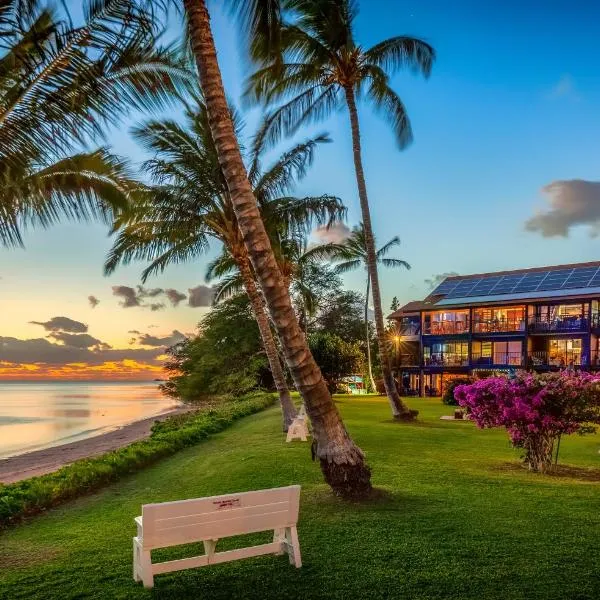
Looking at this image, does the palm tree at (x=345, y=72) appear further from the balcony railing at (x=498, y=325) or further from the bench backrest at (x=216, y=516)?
the balcony railing at (x=498, y=325)

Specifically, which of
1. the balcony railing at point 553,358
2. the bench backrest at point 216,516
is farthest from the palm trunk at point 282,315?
the balcony railing at point 553,358

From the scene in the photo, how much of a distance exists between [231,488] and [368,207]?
11285 mm

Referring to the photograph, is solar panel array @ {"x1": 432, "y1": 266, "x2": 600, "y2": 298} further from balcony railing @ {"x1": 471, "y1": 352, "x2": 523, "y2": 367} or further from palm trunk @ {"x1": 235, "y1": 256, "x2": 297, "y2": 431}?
palm trunk @ {"x1": 235, "y1": 256, "x2": 297, "y2": 431}

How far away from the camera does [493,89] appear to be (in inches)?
570

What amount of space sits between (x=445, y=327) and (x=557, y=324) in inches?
291

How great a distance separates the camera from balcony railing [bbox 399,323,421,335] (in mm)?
45469

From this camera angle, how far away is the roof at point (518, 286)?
3544cm

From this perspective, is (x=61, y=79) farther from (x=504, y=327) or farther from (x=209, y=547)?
(x=504, y=327)

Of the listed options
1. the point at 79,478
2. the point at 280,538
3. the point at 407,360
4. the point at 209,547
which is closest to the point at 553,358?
the point at 407,360

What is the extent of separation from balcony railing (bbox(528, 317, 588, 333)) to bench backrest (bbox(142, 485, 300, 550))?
108ft

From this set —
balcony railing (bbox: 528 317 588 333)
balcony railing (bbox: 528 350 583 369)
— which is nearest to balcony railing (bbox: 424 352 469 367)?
balcony railing (bbox: 528 350 583 369)

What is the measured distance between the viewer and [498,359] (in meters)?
38.8

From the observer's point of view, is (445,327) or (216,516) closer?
(216,516)

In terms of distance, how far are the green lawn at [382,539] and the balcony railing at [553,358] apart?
83.0 feet
